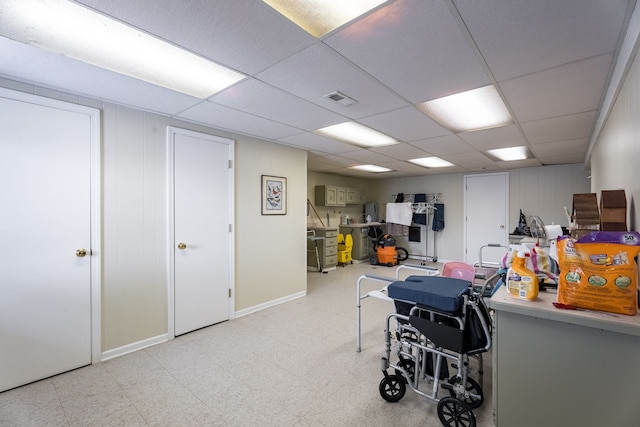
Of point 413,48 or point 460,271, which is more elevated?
point 413,48

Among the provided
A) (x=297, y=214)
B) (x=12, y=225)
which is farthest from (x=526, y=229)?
(x=12, y=225)

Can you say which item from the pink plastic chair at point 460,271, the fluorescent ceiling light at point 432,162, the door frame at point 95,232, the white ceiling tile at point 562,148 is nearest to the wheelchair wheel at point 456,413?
the pink plastic chair at point 460,271

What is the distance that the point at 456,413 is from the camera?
1638 mm

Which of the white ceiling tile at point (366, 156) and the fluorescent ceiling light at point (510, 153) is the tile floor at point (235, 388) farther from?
the fluorescent ceiling light at point (510, 153)

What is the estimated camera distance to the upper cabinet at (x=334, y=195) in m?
6.70

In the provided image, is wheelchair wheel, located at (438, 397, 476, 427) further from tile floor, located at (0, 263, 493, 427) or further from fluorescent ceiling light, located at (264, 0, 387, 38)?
fluorescent ceiling light, located at (264, 0, 387, 38)

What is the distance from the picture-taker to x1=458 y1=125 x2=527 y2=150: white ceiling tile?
3.28 m

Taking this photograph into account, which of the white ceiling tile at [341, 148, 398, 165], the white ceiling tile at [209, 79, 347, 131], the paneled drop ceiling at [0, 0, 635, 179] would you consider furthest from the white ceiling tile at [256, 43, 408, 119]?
the white ceiling tile at [341, 148, 398, 165]

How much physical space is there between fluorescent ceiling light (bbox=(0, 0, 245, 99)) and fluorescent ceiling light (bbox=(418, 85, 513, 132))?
71.6 inches

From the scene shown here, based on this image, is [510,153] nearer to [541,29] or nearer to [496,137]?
[496,137]

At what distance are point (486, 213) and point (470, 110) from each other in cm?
466

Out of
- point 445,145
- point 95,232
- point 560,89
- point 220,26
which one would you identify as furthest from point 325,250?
point 220,26

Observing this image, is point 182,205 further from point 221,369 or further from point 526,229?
point 526,229

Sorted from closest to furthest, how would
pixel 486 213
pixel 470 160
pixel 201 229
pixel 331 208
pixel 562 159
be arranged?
pixel 201 229
pixel 562 159
pixel 470 160
pixel 486 213
pixel 331 208
